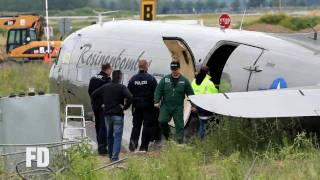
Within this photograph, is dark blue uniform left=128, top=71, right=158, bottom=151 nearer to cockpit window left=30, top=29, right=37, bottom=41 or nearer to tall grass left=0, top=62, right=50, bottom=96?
tall grass left=0, top=62, right=50, bottom=96

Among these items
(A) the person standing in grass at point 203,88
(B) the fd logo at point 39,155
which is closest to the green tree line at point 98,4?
(A) the person standing in grass at point 203,88

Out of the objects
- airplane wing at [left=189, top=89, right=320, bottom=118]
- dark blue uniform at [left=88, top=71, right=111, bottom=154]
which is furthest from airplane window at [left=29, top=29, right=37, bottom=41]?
airplane wing at [left=189, top=89, right=320, bottom=118]

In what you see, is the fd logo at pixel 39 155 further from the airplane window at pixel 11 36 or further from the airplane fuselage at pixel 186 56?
the airplane window at pixel 11 36

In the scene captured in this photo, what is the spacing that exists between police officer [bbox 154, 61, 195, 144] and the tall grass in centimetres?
1436

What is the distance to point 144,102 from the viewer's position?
15.5 metres

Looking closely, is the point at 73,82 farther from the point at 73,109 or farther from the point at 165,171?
the point at 165,171

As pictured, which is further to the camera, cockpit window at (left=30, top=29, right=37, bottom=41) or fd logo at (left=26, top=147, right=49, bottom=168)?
cockpit window at (left=30, top=29, right=37, bottom=41)

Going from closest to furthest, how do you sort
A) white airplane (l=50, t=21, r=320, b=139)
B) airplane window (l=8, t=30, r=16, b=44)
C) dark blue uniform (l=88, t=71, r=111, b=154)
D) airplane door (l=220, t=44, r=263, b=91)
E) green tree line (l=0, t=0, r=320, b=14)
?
1. white airplane (l=50, t=21, r=320, b=139)
2. airplane door (l=220, t=44, r=263, b=91)
3. dark blue uniform (l=88, t=71, r=111, b=154)
4. airplane window (l=8, t=30, r=16, b=44)
5. green tree line (l=0, t=0, r=320, b=14)

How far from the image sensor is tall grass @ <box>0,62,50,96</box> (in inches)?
1211

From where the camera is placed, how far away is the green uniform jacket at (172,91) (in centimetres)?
1498

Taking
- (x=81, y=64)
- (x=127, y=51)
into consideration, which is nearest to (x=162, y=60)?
(x=127, y=51)

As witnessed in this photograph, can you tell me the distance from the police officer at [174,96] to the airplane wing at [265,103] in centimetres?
175

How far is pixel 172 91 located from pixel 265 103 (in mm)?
2601

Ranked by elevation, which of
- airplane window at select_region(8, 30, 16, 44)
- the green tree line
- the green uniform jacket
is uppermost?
the green uniform jacket
